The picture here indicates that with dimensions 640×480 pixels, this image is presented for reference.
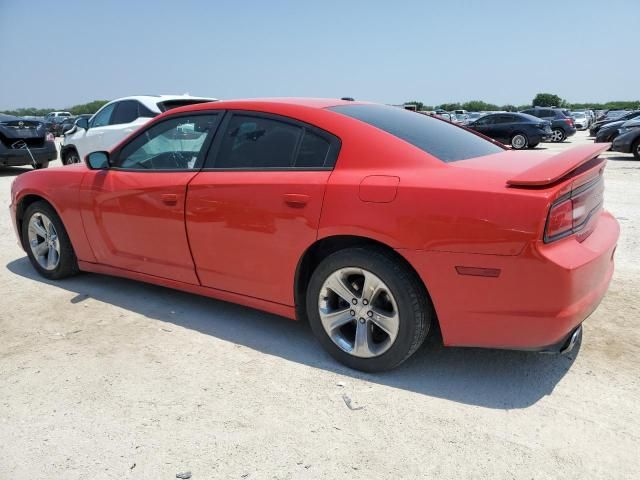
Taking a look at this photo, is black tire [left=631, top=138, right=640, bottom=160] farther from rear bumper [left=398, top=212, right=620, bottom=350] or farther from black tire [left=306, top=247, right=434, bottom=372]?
black tire [left=306, top=247, right=434, bottom=372]

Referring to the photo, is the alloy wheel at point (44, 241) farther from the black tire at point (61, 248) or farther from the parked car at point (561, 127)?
the parked car at point (561, 127)

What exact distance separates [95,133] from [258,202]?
8577 millimetres

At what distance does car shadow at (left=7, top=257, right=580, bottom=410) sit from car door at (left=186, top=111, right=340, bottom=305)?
35cm

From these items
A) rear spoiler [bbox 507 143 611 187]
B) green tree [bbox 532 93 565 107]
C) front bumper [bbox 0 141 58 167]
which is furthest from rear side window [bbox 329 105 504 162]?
green tree [bbox 532 93 565 107]

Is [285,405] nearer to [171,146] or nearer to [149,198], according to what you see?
[149,198]

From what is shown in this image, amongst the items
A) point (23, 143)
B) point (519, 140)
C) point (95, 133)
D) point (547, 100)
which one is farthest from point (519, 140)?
point (547, 100)

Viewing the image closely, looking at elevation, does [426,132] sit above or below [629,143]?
above

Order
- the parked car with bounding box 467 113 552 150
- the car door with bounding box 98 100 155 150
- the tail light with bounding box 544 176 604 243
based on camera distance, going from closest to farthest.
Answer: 1. the tail light with bounding box 544 176 604 243
2. the car door with bounding box 98 100 155 150
3. the parked car with bounding box 467 113 552 150

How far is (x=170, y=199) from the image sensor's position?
353cm

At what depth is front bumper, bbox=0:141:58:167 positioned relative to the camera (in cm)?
1152

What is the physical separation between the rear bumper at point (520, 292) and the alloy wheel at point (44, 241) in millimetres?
3326

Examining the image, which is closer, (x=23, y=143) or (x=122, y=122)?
(x=122, y=122)

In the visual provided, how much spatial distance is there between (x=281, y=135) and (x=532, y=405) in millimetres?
2050

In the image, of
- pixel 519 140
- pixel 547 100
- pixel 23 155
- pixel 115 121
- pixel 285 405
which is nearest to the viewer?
pixel 285 405
